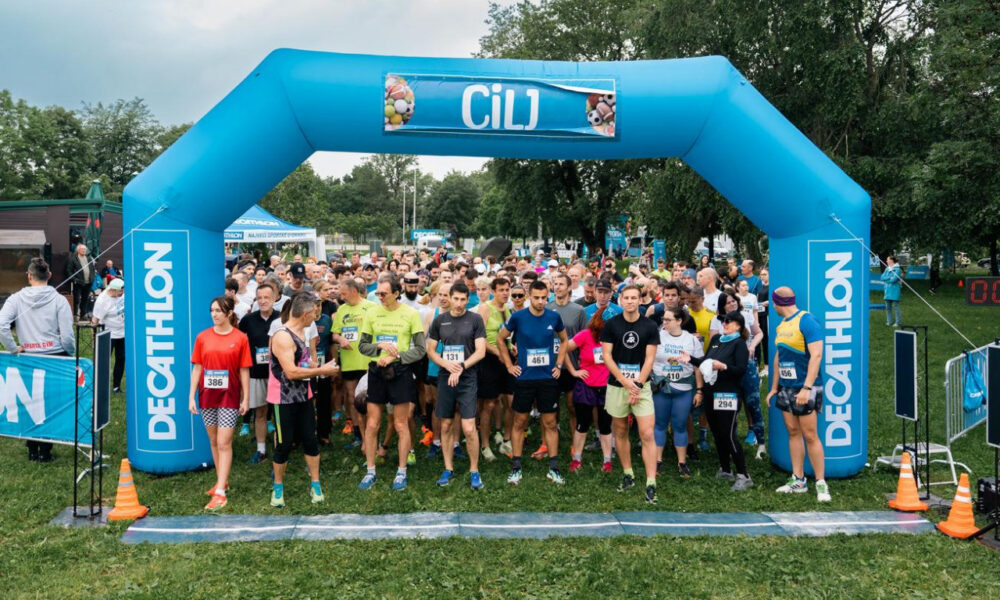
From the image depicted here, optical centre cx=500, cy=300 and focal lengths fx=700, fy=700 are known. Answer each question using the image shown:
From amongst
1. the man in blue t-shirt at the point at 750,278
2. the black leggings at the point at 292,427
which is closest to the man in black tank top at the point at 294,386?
the black leggings at the point at 292,427

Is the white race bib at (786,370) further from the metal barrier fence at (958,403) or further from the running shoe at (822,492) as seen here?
the metal barrier fence at (958,403)

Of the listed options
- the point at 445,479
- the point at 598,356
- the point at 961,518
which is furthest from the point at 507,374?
the point at 961,518

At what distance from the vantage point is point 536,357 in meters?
6.79

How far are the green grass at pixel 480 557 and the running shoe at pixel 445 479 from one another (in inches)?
3.1

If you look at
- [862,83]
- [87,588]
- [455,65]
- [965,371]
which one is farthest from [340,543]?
[862,83]

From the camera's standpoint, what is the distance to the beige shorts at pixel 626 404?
21.1ft

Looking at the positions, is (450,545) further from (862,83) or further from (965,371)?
(862,83)

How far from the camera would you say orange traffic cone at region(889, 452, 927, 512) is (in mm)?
6043

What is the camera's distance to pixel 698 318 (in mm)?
7656

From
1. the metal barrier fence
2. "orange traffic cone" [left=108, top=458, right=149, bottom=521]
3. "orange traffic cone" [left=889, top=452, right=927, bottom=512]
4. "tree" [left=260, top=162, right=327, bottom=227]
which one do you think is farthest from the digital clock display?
"tree" [left=260, top=162, right=327, bottom=227]

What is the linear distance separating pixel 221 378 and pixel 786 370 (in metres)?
5.08

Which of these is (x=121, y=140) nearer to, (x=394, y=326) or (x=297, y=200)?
(x=297, y=200)

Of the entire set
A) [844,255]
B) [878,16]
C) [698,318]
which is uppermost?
[878,16]

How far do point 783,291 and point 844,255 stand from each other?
2.99 feet
